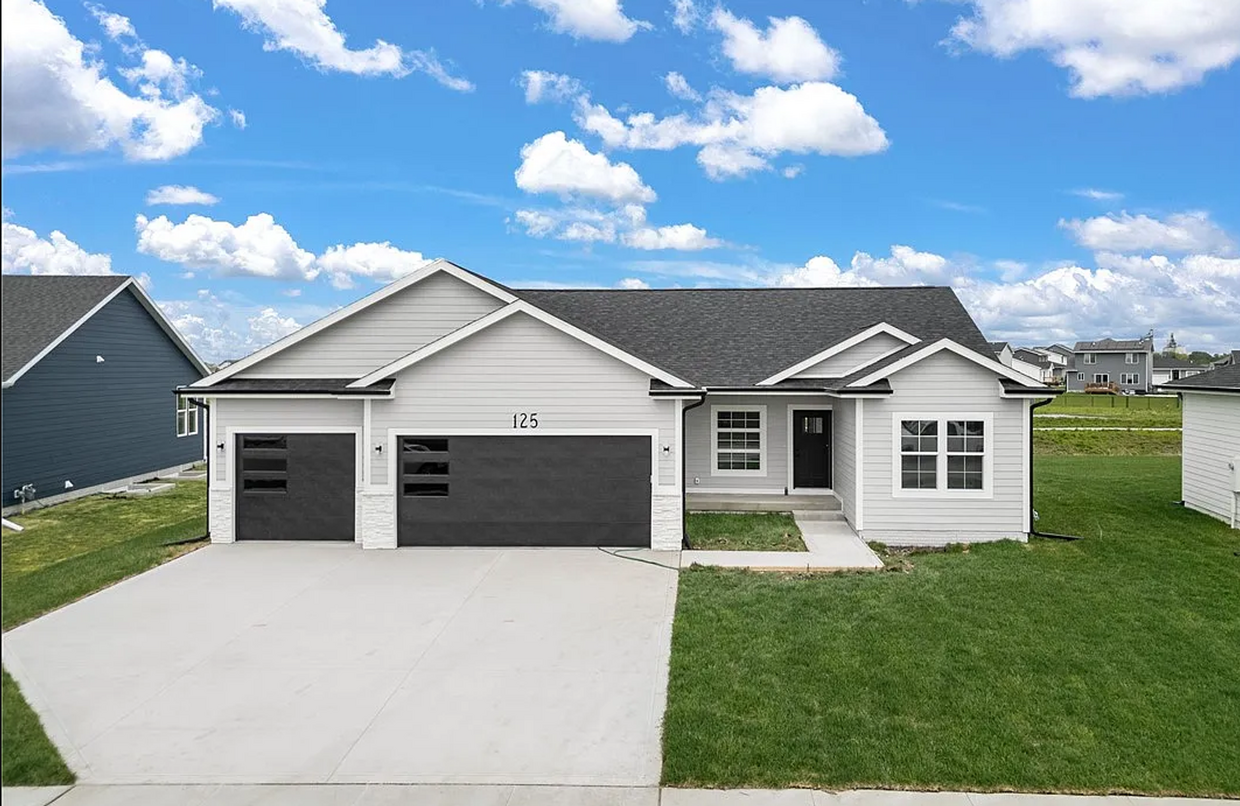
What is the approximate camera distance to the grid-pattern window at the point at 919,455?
40.8 feet

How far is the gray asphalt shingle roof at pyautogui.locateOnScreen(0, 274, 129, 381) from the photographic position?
2.58 m

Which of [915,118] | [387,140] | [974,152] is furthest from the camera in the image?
[974,152]

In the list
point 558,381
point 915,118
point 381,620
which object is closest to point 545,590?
point 381,620

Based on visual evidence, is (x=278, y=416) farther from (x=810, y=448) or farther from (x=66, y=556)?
(x=810, y=448)

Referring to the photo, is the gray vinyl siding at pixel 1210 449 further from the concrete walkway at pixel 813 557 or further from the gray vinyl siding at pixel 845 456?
the concrete walkway at pixel 813 557

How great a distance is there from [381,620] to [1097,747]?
7.02 m

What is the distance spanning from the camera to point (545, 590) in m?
9.76

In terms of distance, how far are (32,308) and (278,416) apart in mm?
8740

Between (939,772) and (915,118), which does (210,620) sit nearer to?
(939,772)

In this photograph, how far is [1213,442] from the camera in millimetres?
14477

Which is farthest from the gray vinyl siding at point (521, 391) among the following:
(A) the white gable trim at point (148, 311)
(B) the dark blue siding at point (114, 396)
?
(B) the dark blue siding at point (114, 396)

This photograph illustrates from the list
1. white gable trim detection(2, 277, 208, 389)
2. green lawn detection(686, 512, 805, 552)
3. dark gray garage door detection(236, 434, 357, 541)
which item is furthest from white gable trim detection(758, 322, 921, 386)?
white gable trim detection(2, 277, 208, 389)

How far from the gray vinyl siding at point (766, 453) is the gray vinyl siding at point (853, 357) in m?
A: 0.74

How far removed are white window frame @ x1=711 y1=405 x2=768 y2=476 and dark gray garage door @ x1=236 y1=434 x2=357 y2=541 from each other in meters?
7.30
